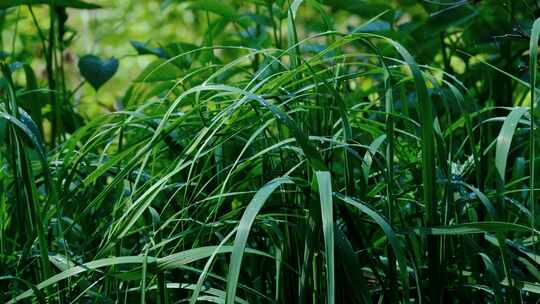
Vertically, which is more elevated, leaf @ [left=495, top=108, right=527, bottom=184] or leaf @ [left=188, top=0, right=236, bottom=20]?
leaf @ [left=188, top=0, right=236, bottom=20]

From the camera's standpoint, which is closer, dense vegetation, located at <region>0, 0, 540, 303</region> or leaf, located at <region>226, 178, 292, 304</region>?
leaf, located at <region>226, 178, 292, 304</region>

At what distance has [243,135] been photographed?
1323 millimetres

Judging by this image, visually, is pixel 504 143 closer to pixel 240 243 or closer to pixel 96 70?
pixel 240 243

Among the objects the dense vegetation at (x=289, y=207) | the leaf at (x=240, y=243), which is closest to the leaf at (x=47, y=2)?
the dense vegetation at (x=289, y=207)

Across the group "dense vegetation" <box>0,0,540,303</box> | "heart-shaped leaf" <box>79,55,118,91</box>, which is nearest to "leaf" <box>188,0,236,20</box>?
"dense vegetation" <box>0,0,540,303</box>

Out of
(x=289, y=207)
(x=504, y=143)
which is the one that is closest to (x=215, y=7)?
(x=289, y=207)

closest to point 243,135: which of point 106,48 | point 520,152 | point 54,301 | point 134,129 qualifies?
point 134,129

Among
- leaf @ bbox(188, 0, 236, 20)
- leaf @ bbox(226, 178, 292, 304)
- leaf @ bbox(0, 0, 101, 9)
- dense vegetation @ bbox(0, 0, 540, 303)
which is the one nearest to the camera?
leaf @ bbox(226, 178, 292, 304)

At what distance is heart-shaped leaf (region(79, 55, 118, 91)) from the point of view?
1.66 metres

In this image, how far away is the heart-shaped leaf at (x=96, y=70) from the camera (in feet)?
5.45

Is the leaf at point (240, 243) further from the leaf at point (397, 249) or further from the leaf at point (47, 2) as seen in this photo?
the leaf at point (47, 2)

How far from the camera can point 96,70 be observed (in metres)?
1.68

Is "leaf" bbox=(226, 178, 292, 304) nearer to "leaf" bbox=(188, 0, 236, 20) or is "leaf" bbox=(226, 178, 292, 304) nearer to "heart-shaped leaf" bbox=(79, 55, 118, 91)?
"leaf" bbox=(188, 0, 236, 20)

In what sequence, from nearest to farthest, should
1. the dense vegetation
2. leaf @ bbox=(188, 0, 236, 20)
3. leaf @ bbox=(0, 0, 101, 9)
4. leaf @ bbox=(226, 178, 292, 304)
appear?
leaf @ bbox=(226, 178, 292, 304)
the dense vegetation
leaf @ bbox=(0, 0, 101, 9)
leaf @ bbox=(188, 0, 236, 20)
